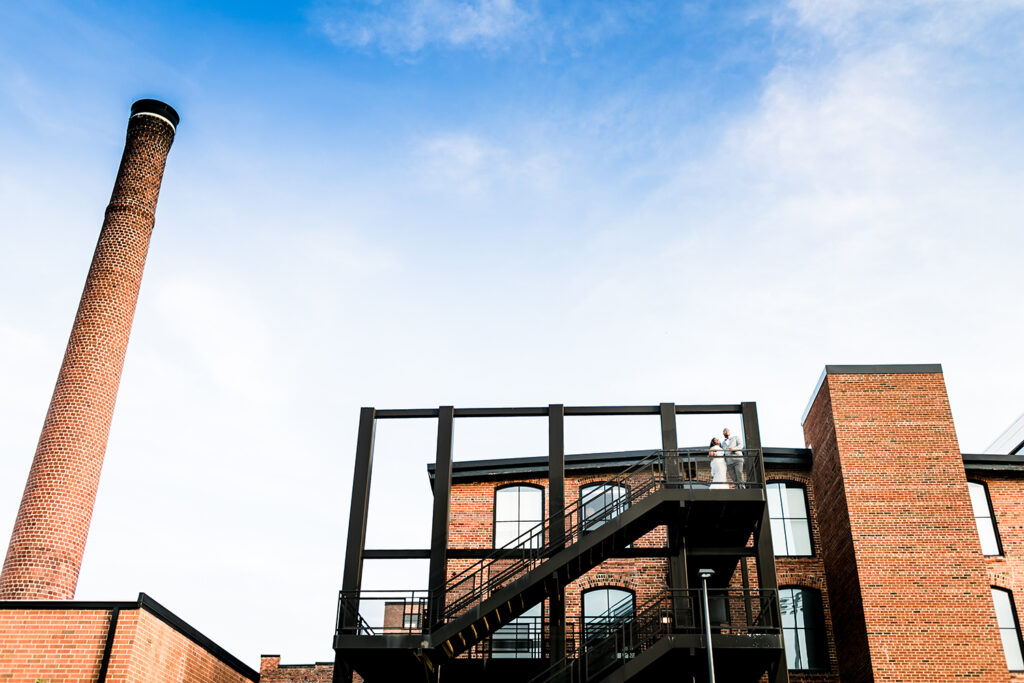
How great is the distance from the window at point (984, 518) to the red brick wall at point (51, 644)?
18841 mm

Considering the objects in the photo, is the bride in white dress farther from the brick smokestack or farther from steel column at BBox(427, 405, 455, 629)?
the brick smokestack

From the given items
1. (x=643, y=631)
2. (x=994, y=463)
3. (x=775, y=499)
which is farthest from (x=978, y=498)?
(x=643, y=631)

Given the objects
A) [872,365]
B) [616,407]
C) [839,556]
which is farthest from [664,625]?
[872,365]

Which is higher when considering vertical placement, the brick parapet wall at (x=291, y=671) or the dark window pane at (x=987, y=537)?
the dark window pane at (x=987, y=537)

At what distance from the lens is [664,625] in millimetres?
15555

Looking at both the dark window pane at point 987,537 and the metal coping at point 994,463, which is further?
the metal coping at point 994,463

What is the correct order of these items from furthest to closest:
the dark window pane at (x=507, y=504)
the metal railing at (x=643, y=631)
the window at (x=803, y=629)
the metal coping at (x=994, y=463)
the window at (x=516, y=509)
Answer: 1. the dark window pane at (x=507, y=504)
2. the window at (x=516, y=509)
3. the metal coping at (x=994, y=463)
4. the window at (x=803, y=629)
5. the metal railing at (x=643, y=631)

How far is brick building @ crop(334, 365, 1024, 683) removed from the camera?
1538 cm

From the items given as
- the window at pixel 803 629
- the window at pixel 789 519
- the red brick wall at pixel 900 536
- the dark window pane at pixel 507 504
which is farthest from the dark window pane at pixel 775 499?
the dark window pane at pixel 507 504

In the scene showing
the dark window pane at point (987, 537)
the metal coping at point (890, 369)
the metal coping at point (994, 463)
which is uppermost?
the metal coping at point (890, 369)

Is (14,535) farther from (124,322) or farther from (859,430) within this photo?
(859,430)

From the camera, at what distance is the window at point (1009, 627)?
67.2ft

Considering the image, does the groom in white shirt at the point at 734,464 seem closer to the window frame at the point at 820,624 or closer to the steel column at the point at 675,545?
the steel column at the point at 675,545

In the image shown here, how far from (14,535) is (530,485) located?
1214 centimetres
